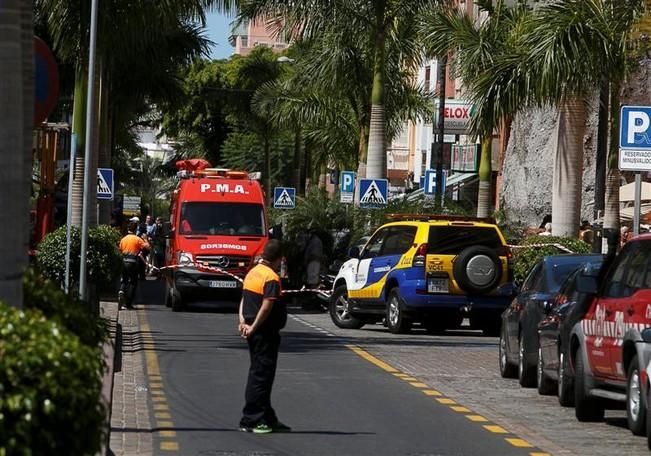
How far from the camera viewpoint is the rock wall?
169 feet

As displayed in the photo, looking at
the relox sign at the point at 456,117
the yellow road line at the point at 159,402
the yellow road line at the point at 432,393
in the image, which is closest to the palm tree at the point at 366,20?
the relox sign at the point at 456,117

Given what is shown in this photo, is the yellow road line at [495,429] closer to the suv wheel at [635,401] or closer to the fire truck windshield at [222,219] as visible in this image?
the suv wheel at [635,401]

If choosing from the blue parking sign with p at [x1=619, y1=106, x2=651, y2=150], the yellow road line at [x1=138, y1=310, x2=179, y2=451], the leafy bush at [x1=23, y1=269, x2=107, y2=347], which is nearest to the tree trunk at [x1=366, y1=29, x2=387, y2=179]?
the yellow road line at [x1=138, y1=310, x2=179, y2=451]

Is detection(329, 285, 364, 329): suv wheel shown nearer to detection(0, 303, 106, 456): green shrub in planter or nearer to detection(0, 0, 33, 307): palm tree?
detection(0, 0, 33, 307): palm tree

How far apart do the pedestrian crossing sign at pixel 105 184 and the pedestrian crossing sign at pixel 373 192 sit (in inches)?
227

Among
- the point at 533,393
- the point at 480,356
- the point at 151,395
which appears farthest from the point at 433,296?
the point at 151,395

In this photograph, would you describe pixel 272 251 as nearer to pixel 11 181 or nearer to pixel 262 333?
pixel 262 333

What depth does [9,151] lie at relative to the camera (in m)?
7.80

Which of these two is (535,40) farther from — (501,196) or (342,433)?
(501,196)

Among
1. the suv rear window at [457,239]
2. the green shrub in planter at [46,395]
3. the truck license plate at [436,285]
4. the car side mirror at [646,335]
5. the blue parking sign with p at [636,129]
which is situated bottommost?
the truck license plate at [436,285]

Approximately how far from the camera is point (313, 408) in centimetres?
1648

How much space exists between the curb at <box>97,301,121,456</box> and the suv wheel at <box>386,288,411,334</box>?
4.75 meters

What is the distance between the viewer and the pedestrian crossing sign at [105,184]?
37906 mm

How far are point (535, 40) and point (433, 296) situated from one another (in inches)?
210
